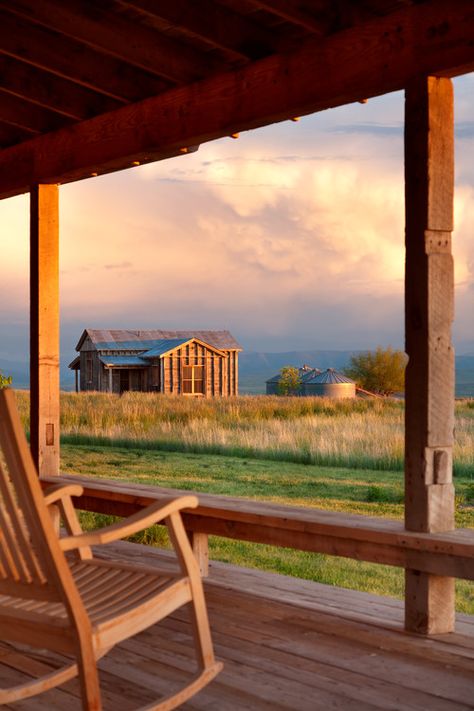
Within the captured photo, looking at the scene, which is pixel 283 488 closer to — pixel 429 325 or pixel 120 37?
pixel 120 37

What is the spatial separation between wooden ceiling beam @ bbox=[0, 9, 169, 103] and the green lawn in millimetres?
3262

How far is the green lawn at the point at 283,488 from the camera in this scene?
746 cm

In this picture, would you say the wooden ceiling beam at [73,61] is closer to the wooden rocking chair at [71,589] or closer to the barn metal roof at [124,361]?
the wooden rocking chair at [71,589]

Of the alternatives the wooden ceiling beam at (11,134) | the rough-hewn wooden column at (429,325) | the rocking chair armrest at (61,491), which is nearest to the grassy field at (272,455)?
the wooden ceiling beam at (11,134)

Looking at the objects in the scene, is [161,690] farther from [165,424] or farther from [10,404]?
[165,424]

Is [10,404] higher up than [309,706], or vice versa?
[10,404]

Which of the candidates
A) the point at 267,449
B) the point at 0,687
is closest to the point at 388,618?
the point at 0,687

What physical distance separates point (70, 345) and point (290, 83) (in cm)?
2344

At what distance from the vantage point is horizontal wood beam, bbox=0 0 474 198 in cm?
320

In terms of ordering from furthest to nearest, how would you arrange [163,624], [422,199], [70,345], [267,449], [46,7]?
[70,345] < [267,449] < [46,7] < [163,624] < [422,199]

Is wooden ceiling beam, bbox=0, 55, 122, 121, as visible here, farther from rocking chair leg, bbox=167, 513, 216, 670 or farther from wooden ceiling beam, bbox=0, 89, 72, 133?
rocking chair leg, bbox=167, 513, 216, 670

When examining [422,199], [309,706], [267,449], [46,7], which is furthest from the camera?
[267,449]

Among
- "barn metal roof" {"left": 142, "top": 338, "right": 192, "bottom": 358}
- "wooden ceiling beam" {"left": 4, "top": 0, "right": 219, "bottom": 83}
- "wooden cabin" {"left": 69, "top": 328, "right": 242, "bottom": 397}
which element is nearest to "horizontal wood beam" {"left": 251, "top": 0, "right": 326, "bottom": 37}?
"wooden ceiling beam" {"left": 4, "top": 0, "right": 219, "bottom": 83}

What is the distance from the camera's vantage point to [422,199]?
3326 mm
